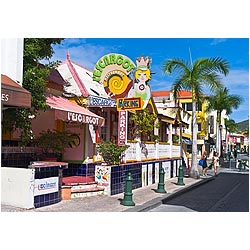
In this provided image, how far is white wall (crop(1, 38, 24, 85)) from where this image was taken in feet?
27.2

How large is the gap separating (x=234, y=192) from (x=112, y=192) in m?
5.58

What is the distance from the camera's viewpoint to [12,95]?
723cm

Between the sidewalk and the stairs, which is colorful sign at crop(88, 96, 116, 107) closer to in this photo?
the stairs

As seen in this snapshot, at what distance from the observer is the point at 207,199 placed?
12.1 meters

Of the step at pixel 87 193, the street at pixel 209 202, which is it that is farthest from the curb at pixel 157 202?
the step at pixel 87 193

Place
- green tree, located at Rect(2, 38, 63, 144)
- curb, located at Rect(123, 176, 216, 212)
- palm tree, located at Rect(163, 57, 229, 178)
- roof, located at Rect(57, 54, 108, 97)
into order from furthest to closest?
1. palm tree, located at Rect(163, 57, 229, 178)
2. roof, located at Rect(57, 54, 108, 97)
3. curb, located at Rect(123, 176, 216, 212)
4. green tree, located at Rect(2, 38, 63, 144)

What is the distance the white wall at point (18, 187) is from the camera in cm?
799

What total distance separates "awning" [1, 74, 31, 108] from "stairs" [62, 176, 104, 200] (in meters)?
3.14

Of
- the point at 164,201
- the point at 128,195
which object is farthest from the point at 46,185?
the point at 164,201

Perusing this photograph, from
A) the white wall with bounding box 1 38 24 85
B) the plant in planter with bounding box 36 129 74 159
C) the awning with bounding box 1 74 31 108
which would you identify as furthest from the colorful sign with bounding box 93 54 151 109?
the awning with bounding box 1 74 31 108

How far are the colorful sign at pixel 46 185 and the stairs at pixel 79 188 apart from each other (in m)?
0.81

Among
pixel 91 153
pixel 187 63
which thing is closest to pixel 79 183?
pixel 91 153

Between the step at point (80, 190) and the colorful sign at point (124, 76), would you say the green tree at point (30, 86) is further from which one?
the colorful sign at point (124, 76)

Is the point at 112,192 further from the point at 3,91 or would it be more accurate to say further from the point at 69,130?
the point at 3,91
